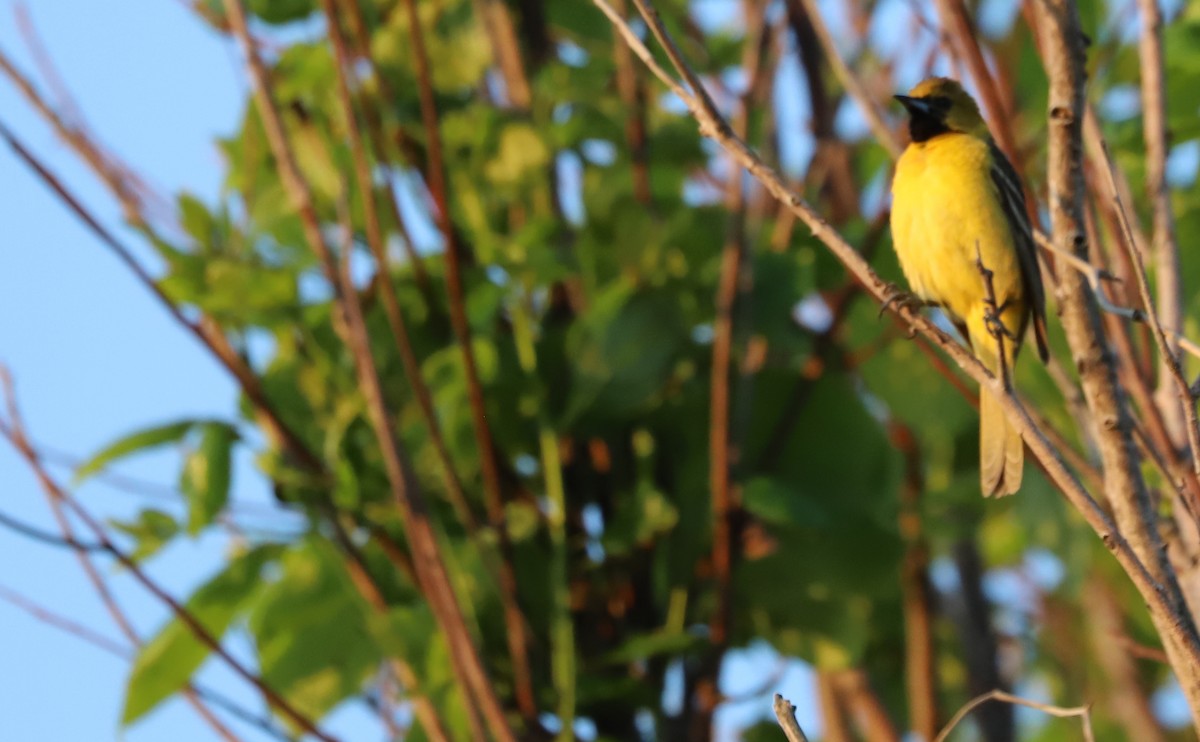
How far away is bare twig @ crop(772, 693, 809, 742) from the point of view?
1.48m

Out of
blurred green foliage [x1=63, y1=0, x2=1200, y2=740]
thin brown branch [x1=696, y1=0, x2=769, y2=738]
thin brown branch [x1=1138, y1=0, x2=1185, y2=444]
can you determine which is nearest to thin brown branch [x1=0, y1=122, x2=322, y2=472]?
blurred green foliage [x1=63, y1=0, x2=1200, y2=740]

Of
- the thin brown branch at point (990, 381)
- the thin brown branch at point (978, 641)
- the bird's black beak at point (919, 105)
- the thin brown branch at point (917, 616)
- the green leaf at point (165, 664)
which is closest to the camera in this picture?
the thin brown branch at point (990, 381)

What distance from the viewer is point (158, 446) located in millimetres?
2846

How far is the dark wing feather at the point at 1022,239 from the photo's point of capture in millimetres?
2848

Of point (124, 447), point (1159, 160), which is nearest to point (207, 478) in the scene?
point (124, 447)

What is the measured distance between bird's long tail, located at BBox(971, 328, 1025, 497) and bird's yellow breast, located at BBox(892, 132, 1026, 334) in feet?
0.55

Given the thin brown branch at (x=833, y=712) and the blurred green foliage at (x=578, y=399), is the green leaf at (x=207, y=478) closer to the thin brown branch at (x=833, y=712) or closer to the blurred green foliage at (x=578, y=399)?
the blurred green foliage at (x=578, y=399)

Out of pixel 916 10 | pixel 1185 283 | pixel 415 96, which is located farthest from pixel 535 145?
pixel 1185 283

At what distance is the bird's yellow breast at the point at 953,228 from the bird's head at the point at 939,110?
261 millimetres

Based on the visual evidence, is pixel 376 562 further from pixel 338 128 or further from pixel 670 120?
pixel 670 120

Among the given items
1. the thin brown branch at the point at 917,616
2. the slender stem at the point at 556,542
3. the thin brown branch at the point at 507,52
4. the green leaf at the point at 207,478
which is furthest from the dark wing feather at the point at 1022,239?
the green leaf at the point at 207,478

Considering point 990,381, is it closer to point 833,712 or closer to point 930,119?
point 930,119

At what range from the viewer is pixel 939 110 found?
132 inches

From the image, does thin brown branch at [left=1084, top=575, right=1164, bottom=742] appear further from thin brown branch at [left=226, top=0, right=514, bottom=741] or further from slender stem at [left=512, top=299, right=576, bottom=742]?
thin brown branch at [left=226, top=0, right=514, bottom=741]
